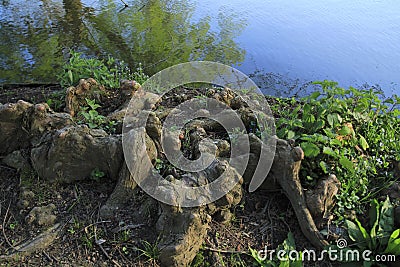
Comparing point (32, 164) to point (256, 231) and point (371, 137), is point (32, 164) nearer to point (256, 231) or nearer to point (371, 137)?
point (256, 231)

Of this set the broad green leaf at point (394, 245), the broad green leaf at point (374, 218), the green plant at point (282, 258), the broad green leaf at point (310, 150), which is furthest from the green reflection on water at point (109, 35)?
the broad green leaf at point (394, 245)

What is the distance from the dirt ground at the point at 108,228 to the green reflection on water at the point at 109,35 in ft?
8.95

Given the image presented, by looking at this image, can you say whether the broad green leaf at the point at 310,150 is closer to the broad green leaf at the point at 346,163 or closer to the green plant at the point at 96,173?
the broad green leaf at the point at 346,163

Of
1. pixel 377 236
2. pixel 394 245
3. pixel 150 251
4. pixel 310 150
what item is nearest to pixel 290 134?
pixel 310 150

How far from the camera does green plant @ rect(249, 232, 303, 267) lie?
248cm

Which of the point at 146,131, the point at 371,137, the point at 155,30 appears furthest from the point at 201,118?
the point at 155,30

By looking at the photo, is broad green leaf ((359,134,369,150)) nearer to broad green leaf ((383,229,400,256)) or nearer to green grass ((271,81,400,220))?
green grass ((271,81,400,220))

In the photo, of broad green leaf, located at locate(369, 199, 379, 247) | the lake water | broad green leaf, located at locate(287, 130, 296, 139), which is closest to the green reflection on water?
the lake water

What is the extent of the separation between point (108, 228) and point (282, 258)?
1229 millimetres

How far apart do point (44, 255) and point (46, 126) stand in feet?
3.37

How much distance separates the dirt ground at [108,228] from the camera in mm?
2551

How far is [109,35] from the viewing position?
681 cm

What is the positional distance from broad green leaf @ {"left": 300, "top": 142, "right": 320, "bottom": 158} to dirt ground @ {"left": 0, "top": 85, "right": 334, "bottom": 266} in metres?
0.41

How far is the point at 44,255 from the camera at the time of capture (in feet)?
8.34
